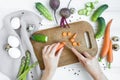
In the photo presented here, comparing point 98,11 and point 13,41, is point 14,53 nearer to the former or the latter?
point 13,41

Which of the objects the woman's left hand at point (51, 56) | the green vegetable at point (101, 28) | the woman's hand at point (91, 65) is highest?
the green vegetable at point (101, 28)

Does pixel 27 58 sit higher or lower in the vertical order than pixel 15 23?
lower

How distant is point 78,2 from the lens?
157 centimetres

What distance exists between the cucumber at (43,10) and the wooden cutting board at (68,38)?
0.06 metres

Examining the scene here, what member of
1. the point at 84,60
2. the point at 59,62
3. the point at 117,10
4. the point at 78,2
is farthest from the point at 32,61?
the point at 117,10

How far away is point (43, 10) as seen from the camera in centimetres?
152

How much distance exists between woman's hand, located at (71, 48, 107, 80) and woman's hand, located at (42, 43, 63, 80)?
0.07 m

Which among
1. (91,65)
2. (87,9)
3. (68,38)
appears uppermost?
(87,9)

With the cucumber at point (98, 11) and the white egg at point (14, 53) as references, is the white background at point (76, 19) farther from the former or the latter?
the white egg at point (14, 53)

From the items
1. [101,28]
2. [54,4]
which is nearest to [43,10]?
[54,4]

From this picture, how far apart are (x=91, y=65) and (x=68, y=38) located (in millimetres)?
151

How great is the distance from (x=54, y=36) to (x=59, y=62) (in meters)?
0.11

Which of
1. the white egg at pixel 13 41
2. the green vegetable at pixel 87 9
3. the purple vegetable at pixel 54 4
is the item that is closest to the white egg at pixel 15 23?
the white egg at pixel 13 41

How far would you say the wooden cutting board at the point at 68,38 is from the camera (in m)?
1.51
